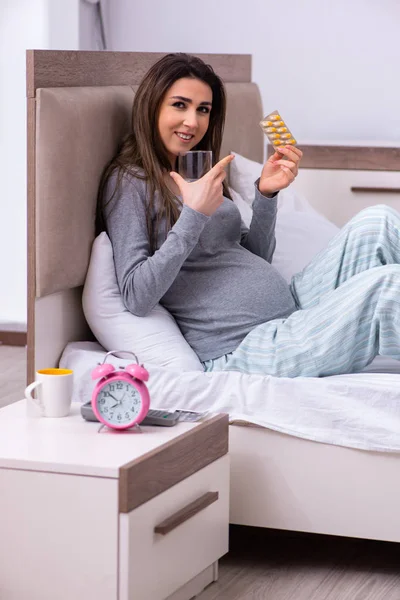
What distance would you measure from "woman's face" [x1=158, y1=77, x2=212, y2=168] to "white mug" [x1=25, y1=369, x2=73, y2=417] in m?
0.62

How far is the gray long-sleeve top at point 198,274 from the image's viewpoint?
1876 mm

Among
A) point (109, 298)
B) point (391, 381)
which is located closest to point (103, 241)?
point (109, 298)

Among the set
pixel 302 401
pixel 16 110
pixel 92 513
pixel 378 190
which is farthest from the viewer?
pixel 16 110

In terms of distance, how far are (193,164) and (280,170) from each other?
0.94 ft

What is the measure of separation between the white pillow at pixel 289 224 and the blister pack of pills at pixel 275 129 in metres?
0.41

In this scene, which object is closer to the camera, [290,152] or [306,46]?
[290,152]

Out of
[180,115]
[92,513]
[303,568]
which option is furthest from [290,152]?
[92,513]

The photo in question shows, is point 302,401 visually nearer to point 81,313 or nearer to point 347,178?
point 81,313

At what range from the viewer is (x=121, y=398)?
1599mm

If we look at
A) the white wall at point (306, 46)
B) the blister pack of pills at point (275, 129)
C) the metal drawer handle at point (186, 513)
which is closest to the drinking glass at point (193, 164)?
the blister pack of pills at point (275, 129)

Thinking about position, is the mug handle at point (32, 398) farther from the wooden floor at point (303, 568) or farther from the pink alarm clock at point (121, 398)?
the wooden floor at point (303, 568)

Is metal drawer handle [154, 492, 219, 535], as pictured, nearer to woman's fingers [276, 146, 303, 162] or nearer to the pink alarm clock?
the pink alarm clock

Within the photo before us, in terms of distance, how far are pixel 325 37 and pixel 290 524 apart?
2490mm

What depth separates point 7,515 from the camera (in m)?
1.47
